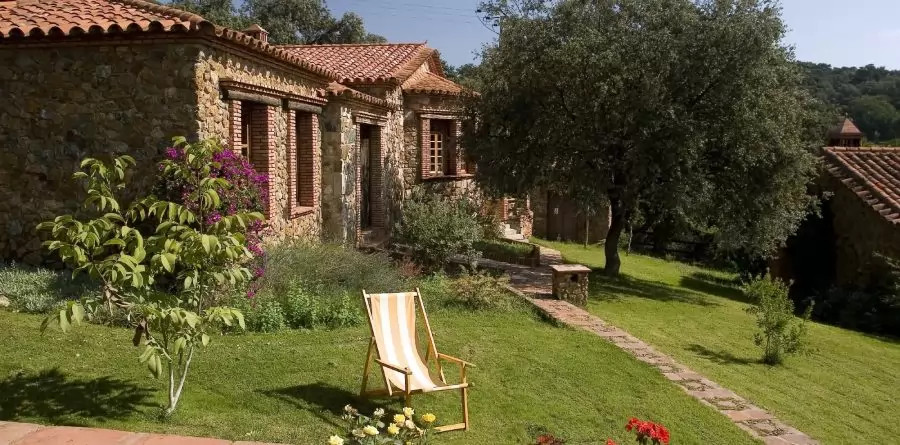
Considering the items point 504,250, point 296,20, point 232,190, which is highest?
point 296,20

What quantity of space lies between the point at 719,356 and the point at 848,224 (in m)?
9.54

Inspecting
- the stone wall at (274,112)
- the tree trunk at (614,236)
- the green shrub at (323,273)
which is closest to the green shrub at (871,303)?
the tree trunk at (614,236)

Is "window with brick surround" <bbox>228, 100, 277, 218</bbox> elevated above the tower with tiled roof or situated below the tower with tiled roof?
below

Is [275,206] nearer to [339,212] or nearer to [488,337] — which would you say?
[339,212]

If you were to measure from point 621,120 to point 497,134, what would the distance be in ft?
8.49

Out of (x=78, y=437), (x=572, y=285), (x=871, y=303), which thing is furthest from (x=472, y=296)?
(x=871, y=303)

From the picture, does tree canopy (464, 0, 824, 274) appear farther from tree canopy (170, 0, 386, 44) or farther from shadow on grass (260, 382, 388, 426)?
tree canopy (170, 0, 386, 44)

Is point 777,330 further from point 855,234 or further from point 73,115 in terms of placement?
point 73,115

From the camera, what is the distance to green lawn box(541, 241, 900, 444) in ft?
23.3

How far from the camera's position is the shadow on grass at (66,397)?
4.85 m

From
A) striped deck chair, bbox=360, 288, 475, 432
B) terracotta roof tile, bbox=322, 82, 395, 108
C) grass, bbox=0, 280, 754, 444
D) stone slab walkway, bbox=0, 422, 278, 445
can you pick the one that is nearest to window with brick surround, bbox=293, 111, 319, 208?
terracotta roof tile, bbox=322, 82, 395, 108

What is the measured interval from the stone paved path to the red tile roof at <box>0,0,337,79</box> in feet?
18.3

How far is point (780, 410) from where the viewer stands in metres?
6.96

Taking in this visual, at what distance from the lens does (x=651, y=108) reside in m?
11.9
